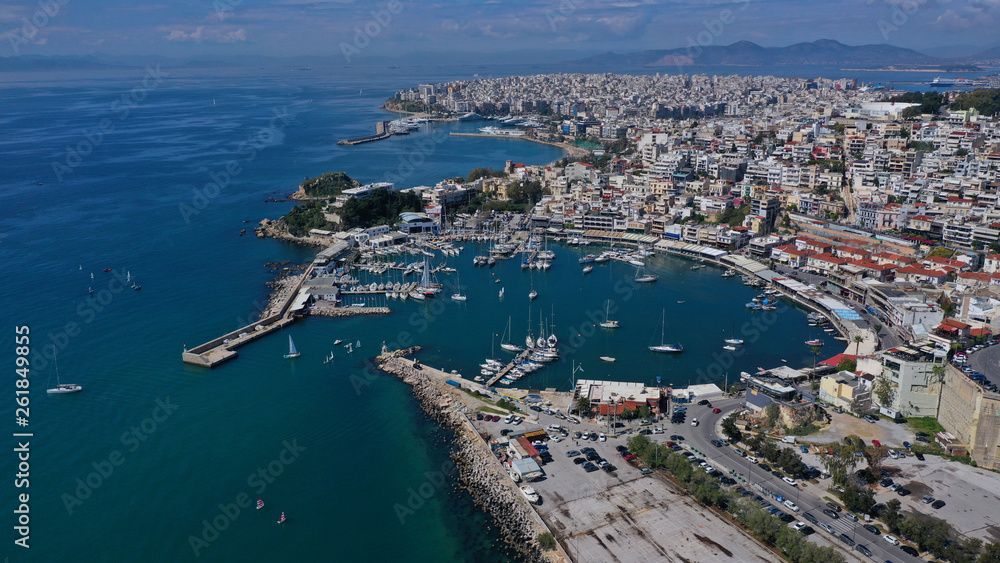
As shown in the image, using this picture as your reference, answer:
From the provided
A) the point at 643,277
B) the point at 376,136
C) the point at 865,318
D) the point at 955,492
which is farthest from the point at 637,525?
the point at 376,136

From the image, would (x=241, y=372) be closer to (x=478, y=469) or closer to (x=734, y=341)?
(x=478, y=469)

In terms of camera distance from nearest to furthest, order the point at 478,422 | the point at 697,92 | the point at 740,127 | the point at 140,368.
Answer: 1. the point at 478,422
2. the point at 140,368
3. the point at 740,127
4. the point at 697,92

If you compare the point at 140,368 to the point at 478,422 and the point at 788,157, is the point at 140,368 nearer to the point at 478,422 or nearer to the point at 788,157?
the point at 478,422

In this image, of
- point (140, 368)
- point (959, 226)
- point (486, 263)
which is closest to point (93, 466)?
point (140, 368)

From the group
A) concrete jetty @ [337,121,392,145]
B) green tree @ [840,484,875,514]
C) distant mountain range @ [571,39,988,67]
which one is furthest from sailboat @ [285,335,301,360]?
distant mountain range @ [571,39,988,67]

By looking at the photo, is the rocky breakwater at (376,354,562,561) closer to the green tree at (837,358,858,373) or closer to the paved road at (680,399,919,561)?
the paved road at (680,399,919,561)

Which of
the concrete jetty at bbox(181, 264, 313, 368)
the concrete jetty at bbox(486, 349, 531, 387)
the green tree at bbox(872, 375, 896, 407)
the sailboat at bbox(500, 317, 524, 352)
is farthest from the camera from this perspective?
the sailboat at bbox(500, 317, 524, 352)
